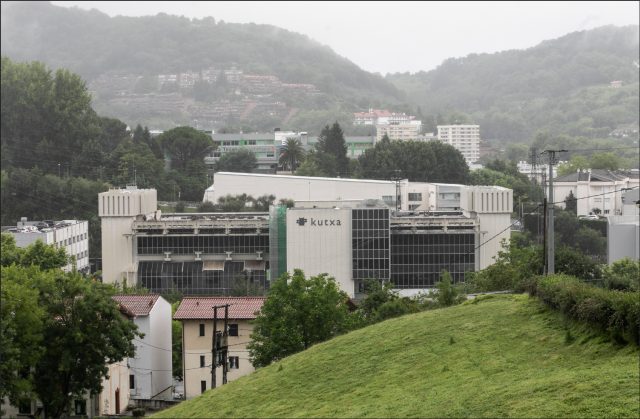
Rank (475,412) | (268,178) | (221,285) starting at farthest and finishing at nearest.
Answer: (268,178) < (221,285) < (475,412)

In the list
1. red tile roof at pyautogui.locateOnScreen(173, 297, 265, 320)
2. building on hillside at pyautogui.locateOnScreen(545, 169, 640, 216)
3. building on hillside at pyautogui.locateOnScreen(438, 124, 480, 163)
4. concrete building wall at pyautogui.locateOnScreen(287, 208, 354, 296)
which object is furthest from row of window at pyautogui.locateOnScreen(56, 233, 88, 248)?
building on hillside at pyautogui.locateOnScreen(438, 124, 480, 163)

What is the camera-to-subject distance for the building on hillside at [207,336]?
2805 cm

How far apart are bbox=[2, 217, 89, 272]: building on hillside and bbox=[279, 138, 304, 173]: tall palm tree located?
38324 mm

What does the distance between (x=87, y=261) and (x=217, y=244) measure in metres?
9.02

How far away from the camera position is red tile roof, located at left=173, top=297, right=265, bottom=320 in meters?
28.2

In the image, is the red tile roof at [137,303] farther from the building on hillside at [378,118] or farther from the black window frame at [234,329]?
the building on hillside at [378,118]

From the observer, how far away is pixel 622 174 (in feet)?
302

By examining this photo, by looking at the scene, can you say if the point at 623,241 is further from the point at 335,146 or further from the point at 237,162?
the point at 237,162

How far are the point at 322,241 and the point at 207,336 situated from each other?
21313mm

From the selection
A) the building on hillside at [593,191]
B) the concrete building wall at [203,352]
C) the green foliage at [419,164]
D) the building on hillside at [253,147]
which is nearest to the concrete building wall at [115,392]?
the concrete building wall at [203,352]

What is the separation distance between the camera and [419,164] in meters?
85.2

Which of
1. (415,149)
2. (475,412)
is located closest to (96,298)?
(475,412)

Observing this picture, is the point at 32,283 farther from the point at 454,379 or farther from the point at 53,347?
the point at 454,379

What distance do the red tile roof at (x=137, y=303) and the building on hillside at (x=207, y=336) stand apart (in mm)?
725
